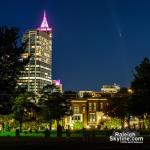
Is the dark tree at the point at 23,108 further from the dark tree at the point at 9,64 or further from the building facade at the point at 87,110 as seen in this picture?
the building facade at the point at 87,110

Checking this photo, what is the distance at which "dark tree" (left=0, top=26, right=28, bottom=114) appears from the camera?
176ft

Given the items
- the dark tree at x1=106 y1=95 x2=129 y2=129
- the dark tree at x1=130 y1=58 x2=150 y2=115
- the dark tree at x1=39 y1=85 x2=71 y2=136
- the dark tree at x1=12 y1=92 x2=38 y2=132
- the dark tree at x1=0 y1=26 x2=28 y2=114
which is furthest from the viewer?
the dark tree at x1=106 y1=95 x2=129 y2=129

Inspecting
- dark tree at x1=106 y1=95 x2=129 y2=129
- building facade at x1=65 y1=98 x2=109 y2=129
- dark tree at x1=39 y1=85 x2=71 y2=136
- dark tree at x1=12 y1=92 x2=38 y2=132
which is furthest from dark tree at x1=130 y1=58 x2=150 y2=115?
building facade at x1=65 y1=98 x2=109 y2=129

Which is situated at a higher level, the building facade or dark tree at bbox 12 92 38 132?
the building facade

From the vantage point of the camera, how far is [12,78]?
177ft

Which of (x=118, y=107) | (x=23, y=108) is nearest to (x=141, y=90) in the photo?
(x=23, y=108)

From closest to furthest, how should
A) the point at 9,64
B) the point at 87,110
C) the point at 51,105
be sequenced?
1. the point at 9,64
2. the point at 51,105
3. the point at 87,110

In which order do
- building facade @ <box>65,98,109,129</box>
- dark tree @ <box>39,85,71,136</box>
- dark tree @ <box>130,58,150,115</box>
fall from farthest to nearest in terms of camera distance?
building facade @ <box>65,98,109,129</box>, dark tree @ <box>39,85,71,136</box>, dark tree @ <box>130,58,150,115</box>

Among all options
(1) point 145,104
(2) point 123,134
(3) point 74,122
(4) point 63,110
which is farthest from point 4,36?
(3) point 74,122

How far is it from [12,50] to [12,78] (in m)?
4.67

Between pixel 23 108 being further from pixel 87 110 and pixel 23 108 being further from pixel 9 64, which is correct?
pixel 87 110

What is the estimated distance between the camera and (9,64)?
181 feet

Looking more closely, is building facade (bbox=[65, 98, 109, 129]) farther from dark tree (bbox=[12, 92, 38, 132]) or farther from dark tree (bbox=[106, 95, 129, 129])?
dark tree (bbox=[12, 92, 38, 132])

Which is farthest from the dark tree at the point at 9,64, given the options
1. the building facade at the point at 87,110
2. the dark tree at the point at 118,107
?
the building facade at the point at 87,110
